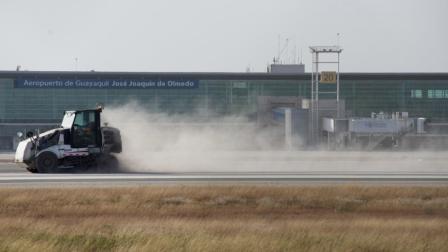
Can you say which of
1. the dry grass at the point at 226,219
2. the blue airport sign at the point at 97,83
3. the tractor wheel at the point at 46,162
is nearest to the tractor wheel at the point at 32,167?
the tractor wheel at the point at 46,162

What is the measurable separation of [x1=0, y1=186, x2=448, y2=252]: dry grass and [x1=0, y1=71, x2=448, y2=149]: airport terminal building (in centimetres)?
7366

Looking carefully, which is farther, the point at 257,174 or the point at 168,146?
the point at 168,146

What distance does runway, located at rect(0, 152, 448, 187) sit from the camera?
109 feet

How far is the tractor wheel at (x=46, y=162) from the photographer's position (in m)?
37.6

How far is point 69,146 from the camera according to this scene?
3812cm

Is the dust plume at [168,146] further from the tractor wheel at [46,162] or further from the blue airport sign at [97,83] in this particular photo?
the blue airport sign at [97,83]

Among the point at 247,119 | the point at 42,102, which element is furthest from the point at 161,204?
the point at 42,102

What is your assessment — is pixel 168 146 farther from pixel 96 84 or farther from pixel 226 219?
pixel 96 84

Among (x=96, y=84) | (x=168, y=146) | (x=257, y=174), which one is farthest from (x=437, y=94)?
(x=257, y=174)

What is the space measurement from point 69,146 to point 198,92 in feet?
225

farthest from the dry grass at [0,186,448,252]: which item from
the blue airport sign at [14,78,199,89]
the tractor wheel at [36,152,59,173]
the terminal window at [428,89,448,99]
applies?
the terminal window at [428,89,448,99]

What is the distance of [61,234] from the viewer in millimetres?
18500

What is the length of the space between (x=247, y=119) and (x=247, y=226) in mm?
80017

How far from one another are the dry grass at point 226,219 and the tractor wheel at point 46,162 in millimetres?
8736
